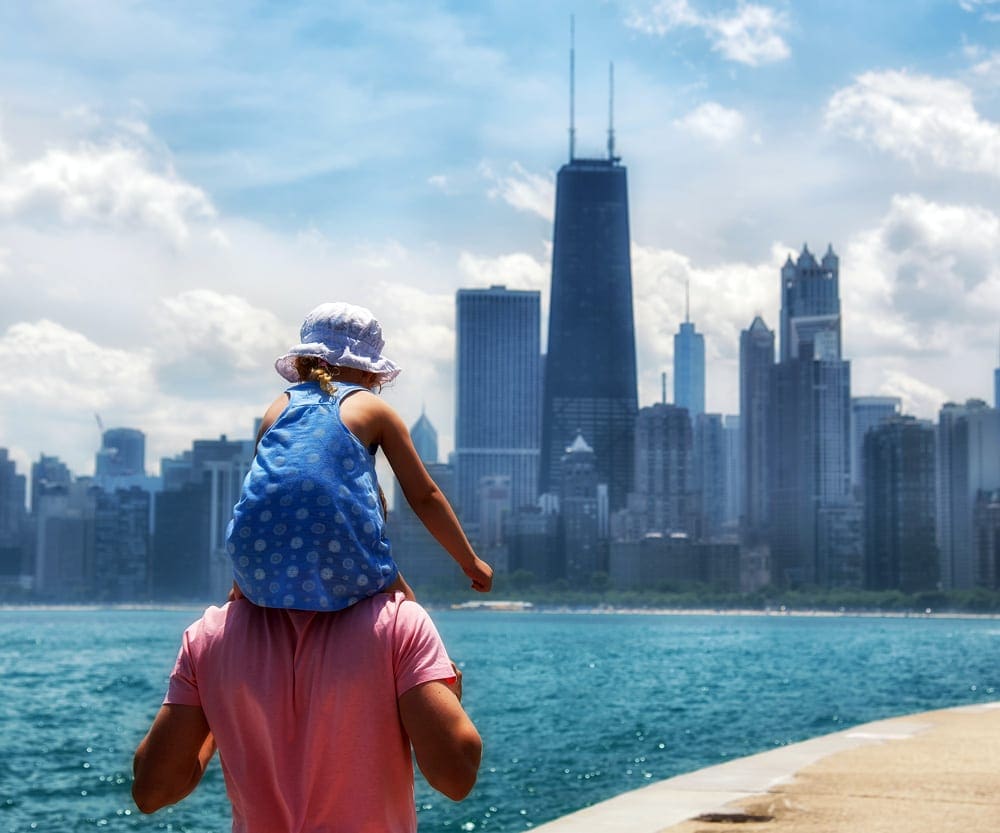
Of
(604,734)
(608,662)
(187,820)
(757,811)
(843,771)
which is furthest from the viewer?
(608,662)

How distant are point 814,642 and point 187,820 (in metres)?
99.8

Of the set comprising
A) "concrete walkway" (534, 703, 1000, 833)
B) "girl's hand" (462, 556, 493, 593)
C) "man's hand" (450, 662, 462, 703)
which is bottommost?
"concrete walkway" (534, 703, 1000, 833)

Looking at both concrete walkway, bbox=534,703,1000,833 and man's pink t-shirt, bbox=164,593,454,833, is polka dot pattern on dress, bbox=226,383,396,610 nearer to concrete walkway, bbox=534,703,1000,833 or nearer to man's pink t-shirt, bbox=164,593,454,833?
man's pink t-shirt, bbox=164,593,454,833

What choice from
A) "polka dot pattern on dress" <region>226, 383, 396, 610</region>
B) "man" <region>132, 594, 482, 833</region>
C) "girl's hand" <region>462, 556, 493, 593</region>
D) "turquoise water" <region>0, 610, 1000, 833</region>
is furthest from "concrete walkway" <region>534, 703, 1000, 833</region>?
"polka dot pattern on dress" <region>226, 383, 396, 610</region>

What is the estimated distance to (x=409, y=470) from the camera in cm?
331

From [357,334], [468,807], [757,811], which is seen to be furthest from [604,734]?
[357,334]

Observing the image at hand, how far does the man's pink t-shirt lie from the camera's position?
3.10 meters

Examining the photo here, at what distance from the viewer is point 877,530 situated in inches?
7825

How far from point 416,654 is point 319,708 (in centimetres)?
22

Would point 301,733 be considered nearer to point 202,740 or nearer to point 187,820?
point 202,740

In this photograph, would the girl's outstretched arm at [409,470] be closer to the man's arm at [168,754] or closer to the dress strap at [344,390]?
the dress strap at [344,390]

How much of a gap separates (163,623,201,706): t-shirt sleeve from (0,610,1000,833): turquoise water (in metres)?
13.2

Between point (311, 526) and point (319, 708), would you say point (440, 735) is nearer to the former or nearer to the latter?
point (319, 708)

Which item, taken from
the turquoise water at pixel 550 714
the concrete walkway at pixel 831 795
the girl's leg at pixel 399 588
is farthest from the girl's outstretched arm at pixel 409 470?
the turquoise water at pixel 550 714
